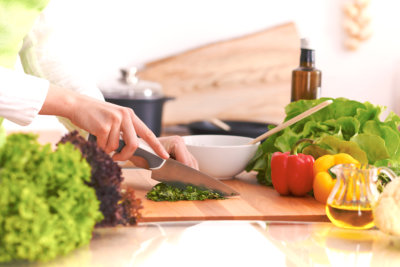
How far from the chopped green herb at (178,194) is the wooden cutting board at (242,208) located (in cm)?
2

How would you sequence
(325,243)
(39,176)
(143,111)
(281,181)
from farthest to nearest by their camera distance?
(143,111) < (281,181) < (325,243) < (39,176)

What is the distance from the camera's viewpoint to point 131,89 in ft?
7.86

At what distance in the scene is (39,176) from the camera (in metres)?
0.77

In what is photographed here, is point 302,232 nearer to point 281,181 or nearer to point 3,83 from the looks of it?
point 281,181

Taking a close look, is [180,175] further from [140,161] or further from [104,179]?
[104,179]

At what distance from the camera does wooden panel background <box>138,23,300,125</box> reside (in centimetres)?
288

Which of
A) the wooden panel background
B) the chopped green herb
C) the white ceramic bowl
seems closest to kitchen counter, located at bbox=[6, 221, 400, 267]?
the chopped green herb

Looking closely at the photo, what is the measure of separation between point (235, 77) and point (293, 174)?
67.6 inches

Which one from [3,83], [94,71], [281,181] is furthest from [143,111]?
[3,83]

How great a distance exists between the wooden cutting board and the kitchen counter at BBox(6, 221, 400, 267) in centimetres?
3

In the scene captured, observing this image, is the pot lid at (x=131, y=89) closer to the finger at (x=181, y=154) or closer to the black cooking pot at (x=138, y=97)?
the black cooking pot at (x=138, y=97)

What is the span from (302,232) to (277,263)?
0.19 m

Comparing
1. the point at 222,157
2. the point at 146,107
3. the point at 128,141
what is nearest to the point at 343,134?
the point at 222,157

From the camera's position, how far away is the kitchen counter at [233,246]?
0.85 metres
